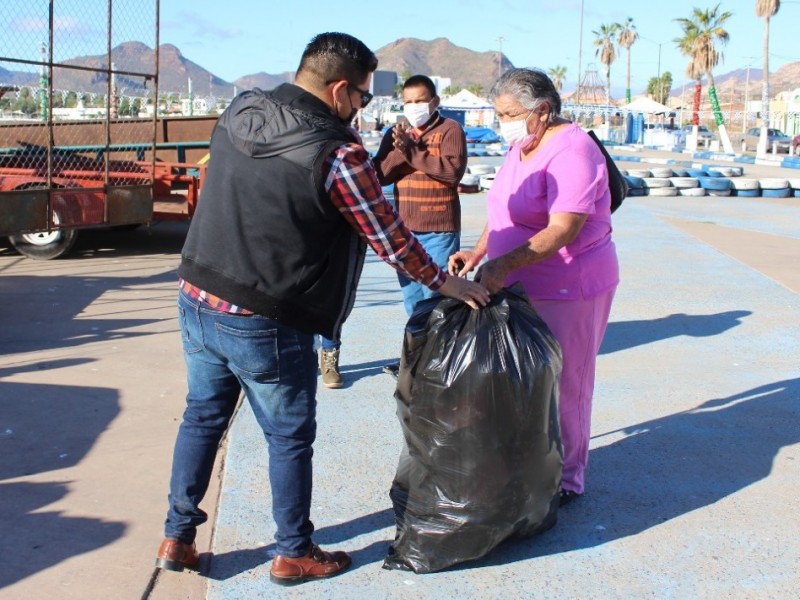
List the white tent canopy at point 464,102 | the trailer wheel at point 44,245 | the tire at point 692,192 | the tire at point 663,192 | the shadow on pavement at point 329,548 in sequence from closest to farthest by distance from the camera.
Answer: the shadow on pavement at point 329,548 → the trailer wheel at point 44,245 → the tire at point 663,192 → the tire at point 692,192 → the white tent canopy at point 464,102

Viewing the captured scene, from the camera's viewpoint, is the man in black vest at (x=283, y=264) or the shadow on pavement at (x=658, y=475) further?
the shadow on pavement at (x=658, y=475)

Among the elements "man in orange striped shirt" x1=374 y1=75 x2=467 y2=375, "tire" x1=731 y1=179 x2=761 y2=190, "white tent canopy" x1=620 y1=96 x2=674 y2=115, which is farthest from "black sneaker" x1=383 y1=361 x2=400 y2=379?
"white tent canopy" x1=620 y1=96 x2=674 y2=115

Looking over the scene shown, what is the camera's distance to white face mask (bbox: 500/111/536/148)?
3.41 metres

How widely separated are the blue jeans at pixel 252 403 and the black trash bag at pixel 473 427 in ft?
1.26

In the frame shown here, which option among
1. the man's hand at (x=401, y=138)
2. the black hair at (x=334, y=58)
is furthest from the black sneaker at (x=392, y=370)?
the black hair at (x=334, y=58)

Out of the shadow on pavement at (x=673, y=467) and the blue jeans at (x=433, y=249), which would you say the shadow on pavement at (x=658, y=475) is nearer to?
the shadow on pavement at (x=673, y=467)

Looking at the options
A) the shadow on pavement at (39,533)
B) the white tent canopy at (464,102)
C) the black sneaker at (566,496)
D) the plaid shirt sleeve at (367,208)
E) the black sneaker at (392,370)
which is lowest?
the shadow on pavement at (39,533)

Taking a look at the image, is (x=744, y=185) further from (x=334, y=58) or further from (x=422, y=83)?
(x=334, y=58)

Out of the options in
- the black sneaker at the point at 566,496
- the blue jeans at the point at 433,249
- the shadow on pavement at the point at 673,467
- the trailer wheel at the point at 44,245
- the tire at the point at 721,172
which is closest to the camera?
the shadow on pavement at the point at 673,467

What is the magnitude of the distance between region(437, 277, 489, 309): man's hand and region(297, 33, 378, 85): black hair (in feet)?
2.46

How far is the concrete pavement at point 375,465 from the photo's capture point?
125 inches

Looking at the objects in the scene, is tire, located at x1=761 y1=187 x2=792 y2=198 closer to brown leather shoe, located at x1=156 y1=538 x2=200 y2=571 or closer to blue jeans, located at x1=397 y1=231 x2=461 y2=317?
blue jeans, located at x1=397 y1=231 x2=461 y2=317

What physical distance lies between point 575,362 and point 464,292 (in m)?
0.73

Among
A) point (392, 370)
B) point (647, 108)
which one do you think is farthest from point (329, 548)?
point (647, 108)
